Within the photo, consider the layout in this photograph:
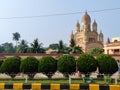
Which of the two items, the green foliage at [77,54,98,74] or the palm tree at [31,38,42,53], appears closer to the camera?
the green foliage at [77,54,98,74]

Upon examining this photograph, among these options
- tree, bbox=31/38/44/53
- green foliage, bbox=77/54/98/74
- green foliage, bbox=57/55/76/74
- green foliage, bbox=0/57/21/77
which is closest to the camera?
green foliage, bbox=77/54/98/74

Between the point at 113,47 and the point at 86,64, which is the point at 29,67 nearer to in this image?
the point at 86,64

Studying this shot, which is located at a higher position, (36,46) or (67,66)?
(36,46)

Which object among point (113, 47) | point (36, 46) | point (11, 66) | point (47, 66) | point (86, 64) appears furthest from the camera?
point (113, 47)

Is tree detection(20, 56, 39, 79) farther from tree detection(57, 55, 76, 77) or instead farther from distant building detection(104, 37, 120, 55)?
distant building detection(104, 37, 120, 55)

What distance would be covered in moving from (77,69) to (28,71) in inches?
196

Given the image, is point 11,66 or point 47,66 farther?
point 11,66

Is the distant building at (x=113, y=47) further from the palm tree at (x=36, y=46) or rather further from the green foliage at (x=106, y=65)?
the green foliage at (x=106, y=65)

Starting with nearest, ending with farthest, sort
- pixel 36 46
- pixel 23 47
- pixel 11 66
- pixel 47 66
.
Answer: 1. pixel 47 66
2. pixel 11 66
3. pixel 36 46
4. pixel 23 47

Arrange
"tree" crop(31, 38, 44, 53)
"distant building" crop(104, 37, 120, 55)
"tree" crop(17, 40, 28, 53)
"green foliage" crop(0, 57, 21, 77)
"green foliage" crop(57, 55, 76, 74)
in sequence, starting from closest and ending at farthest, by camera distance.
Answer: "green foliage" crop(57, 55, 76, 74)
"green foliage" crop(0, 57, 21, 77)
"tree" crop(31, 38, 44, 53)
"distant building" crop(104, 37, 120, 55)
"tree" crop(17, 40, 28, 53)

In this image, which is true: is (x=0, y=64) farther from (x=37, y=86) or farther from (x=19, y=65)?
(x=37, y=86)

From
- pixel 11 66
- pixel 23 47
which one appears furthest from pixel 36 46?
pixel 11 66

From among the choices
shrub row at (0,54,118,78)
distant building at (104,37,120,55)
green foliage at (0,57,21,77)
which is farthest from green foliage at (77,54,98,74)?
distant building at (104,37,120,55)

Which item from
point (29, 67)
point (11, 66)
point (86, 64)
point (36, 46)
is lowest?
point (29, 67)
